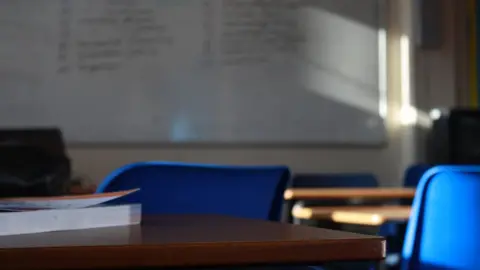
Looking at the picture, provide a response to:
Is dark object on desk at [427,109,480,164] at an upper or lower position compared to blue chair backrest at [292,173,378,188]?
upper

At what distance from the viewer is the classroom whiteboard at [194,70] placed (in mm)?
3637

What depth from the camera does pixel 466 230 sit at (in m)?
1.37

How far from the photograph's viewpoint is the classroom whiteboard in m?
3.64

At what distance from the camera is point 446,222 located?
53.9 inches

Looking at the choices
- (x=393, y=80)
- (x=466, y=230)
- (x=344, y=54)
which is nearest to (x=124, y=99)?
(x=344, y=54)

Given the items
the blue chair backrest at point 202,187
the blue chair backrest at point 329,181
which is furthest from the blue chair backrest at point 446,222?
the blue chair backrest at point 329,181

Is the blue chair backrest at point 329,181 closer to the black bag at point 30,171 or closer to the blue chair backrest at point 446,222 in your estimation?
the black bag at point 30,171

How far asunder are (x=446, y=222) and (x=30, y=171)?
201 centimetres

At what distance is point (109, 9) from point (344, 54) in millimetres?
1333

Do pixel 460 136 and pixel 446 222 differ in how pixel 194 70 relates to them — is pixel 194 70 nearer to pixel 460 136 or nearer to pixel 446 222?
pixel 460 136

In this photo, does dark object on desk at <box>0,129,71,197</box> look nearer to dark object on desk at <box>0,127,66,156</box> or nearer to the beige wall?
dark object on desk at <box>0,127,66,156</box>

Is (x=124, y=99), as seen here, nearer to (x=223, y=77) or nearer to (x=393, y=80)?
(x=223, y=77)

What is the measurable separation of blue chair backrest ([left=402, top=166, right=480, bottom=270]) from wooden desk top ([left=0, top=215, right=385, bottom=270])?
629 millimetres

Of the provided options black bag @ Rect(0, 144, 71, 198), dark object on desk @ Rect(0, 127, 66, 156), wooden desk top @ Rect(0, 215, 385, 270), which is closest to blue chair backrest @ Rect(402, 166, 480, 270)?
wooden desk top @ Rect(0, 215, 385, 270)
